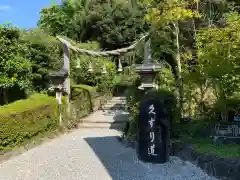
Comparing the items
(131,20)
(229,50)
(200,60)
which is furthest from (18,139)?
(131,20)

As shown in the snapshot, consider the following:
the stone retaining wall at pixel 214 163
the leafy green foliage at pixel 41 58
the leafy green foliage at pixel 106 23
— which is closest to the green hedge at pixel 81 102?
the leafy green foliage at pixel 41 58

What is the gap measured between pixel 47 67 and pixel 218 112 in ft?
33.2

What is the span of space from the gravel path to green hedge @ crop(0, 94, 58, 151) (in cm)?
49

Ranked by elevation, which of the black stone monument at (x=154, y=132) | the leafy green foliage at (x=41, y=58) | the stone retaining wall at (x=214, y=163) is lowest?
the stone retaining wall at (x=214, y=163)

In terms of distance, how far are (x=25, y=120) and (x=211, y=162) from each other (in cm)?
532

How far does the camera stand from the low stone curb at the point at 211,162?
21.0ft

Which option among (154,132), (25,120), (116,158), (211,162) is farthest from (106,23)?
(211,162)

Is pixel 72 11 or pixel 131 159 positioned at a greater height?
pixel 72 11

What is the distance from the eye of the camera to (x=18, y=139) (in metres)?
9.36

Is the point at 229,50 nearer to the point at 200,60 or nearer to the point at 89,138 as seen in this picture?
the point at 200,60

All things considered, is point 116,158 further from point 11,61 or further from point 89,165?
point 11,61

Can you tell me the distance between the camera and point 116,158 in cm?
859

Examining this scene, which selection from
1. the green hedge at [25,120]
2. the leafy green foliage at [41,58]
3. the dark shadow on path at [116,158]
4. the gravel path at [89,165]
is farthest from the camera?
the leafy green foliage at [41,58]

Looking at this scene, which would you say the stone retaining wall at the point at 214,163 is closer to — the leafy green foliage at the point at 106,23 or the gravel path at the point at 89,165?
the gravel path at the point at 89,165
